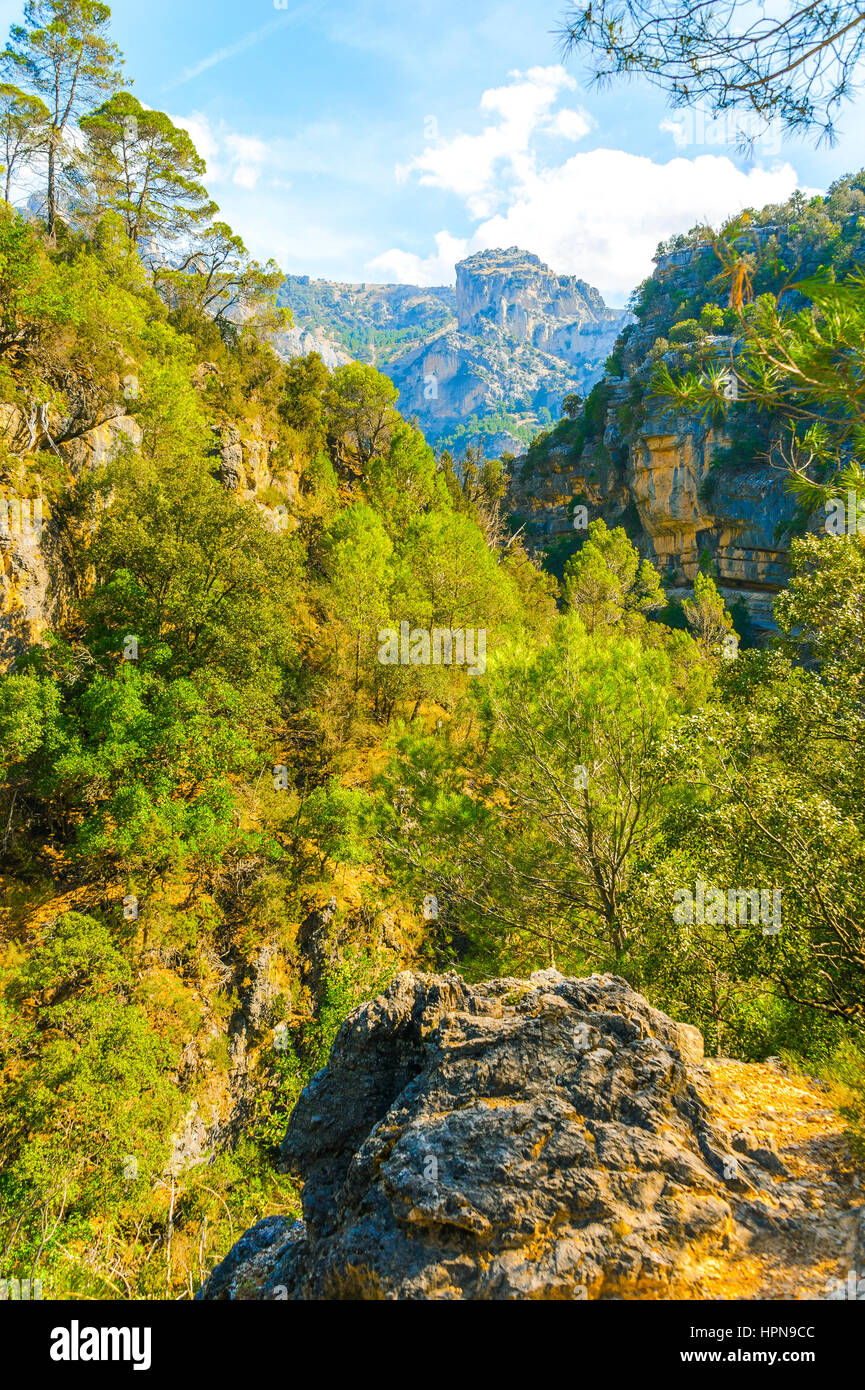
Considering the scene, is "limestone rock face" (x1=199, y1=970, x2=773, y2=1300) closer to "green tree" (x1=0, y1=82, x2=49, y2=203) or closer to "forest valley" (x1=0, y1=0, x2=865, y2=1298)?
"forest valley" (x1=0, y1=0, x2=865, y2=1298)

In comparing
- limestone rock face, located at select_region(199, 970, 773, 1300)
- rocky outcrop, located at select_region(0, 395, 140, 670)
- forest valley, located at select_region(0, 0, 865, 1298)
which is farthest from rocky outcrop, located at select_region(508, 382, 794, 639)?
limestone rock face, located at select_region(199, 970, 773, 1300)

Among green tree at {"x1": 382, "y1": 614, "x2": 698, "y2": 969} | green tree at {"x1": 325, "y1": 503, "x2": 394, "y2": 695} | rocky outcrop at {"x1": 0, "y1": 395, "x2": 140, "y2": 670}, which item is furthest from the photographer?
green tree at {"x1": 325, "y1": 503, "x2": 394, "y2": 695}

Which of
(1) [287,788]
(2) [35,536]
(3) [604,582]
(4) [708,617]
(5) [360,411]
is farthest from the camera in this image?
(4) [708,617]

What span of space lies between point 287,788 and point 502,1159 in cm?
1341

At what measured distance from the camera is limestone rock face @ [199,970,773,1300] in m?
2.76

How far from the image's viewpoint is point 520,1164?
3.06 metres

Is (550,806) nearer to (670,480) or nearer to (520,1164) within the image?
(520,1164)

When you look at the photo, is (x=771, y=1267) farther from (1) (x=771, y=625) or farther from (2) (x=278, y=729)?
(1) (x=771, y=625)

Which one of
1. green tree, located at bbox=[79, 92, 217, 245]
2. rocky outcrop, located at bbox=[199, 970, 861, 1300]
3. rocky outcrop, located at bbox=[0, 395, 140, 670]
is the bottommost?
rocky outcrop, located at bbox=[199, 970, 861, 1300]

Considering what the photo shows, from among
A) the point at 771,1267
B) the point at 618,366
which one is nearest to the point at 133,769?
the point at 771,1267

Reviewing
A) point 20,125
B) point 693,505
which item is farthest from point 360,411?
point 693,505

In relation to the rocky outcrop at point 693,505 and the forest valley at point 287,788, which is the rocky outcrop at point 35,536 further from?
the rocky outcrop at point 693,505

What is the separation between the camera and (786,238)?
51.6 metres

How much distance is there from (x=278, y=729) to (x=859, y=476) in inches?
612
